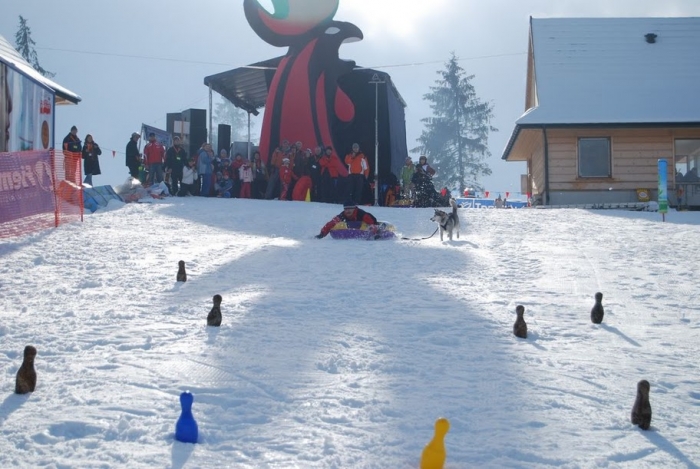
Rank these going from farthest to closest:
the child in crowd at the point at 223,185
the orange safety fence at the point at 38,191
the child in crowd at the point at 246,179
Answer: the child in crowd at the point at 246,179
the child in crowd at the point at 223,185
the orange safety fence at the point at 38,191

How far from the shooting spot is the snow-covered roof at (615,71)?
23609 millimetres

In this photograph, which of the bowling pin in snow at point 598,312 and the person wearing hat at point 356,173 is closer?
the bowling pin in snow at point 598,312

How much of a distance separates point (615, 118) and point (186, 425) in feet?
70.6

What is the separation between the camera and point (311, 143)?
25.4 m

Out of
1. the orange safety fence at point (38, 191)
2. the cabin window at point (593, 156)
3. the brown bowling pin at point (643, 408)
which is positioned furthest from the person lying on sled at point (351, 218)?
the cabin window at point (593, 156)

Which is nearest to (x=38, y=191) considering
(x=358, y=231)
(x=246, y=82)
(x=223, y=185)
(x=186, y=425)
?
(x=358, y=231)

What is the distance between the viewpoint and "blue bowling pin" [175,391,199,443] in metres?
4.24

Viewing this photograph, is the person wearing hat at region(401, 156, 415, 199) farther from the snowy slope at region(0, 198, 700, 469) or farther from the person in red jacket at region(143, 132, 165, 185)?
the snowy slope at region(0, 198, 700, 469)

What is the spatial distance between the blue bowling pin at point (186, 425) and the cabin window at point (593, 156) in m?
21.5

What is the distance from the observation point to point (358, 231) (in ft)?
46.5

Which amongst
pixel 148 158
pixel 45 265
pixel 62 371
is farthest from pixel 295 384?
pixel 148 158

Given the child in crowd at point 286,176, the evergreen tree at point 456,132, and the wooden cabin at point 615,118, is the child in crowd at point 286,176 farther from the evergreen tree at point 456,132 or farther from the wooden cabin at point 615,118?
the evergreen tree at point 456,132

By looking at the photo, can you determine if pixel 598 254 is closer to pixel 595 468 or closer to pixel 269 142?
pixel 595 468

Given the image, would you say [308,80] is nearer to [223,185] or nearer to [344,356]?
[223,185]
